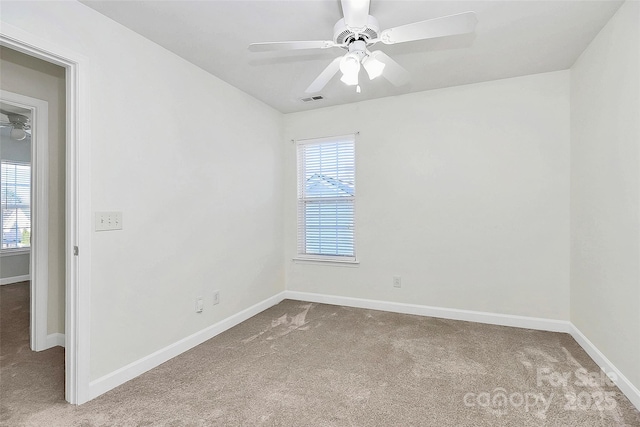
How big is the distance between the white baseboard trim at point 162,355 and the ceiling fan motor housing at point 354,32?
8.40 ft

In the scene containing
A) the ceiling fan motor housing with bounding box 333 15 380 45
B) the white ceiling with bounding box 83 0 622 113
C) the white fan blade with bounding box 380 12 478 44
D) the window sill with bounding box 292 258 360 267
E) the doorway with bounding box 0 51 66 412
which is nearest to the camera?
the white fan blade with bounding box 380 12 478 44

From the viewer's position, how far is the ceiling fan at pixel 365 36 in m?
1.50

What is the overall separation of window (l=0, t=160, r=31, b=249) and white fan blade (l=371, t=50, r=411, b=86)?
22.0 ft

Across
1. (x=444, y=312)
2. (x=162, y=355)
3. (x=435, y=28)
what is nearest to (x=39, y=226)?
(x=162, y=355)

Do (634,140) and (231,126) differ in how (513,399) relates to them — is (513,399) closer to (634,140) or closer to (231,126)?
(634,140)

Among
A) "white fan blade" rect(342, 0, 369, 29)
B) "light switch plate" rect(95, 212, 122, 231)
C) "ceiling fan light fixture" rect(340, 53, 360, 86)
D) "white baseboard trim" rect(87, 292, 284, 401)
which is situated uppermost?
"white fan blade" rect(342, 0, 369, 29)

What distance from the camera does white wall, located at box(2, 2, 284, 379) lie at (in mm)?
1979

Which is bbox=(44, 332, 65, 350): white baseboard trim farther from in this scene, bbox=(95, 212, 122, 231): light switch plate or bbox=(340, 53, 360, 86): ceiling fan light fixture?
bbox=(340, 53, 360, 86): ceiling fan light fixture

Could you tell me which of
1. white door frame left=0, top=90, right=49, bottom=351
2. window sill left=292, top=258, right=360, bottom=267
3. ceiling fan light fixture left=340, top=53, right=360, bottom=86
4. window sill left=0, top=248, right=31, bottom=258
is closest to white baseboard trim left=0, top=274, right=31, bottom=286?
window sill left=0, top=248, right=31, bottom=258

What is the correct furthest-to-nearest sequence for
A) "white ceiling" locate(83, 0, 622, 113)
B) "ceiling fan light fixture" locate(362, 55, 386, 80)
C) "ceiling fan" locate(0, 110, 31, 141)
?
"ceiling fan" locate(0, 110, 31, 141), "white ceiling" locate(83, 0, 622, 113), "ceiling fan light fixture" locate(362, 55, 386, 80)

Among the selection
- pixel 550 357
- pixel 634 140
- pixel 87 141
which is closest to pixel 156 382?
pixel 87 141

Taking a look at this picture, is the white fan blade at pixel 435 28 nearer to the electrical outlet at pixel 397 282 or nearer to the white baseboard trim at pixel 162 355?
the electrical outlet at pixel 397 282

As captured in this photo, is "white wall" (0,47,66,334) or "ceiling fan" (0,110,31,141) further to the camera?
"ceiling fan" (0,110,31,141)

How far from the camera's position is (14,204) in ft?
18.0
